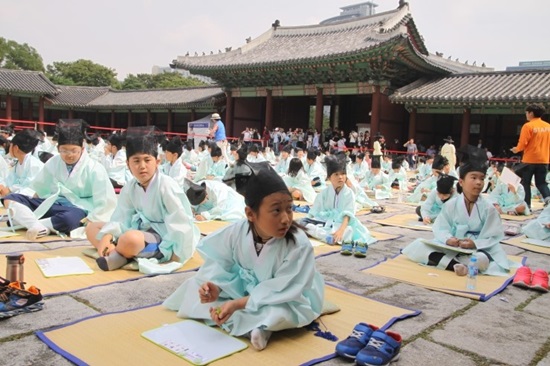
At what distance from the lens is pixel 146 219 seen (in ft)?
15.8

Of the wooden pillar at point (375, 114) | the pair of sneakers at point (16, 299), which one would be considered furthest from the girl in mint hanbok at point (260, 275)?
the wooden pillar at point (375, 114)

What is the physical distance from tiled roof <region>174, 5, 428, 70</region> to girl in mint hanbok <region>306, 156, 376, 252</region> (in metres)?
13.7

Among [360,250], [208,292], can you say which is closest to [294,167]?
[360,250]

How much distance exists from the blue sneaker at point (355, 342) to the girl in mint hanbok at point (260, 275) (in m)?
0.33

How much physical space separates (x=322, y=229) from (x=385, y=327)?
3.04 m

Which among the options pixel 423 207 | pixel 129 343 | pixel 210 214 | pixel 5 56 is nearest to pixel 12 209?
pixel 210 214

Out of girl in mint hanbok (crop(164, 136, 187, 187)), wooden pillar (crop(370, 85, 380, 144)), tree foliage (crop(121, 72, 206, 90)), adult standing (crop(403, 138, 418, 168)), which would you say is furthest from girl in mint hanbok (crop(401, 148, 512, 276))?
tree foliage (crop(121, 72, 206, 90))

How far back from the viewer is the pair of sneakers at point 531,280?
441 cm

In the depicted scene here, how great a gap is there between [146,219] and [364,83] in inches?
A: 700

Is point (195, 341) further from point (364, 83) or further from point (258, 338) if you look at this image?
point (364, 83)

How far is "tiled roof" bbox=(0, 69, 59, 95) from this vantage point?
30.5 metres

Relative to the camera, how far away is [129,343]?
292cm

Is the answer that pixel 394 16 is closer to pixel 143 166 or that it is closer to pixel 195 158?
pixel 195 158

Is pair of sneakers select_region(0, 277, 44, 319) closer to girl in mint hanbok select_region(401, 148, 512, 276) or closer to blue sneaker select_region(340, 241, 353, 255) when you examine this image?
blue sneaker select_region(340, 241, 353, 255)
